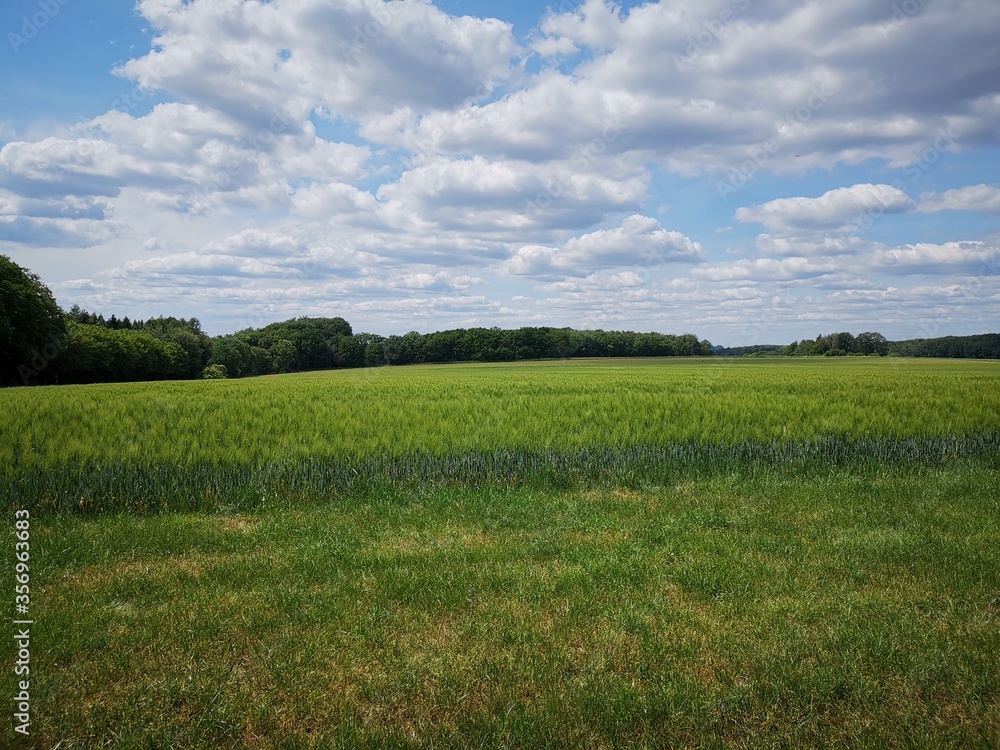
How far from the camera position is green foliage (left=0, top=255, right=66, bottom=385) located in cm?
4989

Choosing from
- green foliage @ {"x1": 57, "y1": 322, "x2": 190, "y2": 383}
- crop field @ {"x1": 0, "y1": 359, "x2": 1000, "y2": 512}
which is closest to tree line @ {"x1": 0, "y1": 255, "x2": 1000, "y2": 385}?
green foliage @ {"x1": 57, "y1": 322, "x2": 190, "y2": 383}

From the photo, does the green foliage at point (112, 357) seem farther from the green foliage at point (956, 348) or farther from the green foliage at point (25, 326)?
the green foliage at point (956, 348)

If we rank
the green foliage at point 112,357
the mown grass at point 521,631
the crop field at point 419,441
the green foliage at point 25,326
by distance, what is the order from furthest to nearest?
the green foliage at point 112,357 → the green foliage at point 25,326 → the crop field at point 419,441 → the mown grass at point 521,631

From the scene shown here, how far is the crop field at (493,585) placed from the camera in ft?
12.3

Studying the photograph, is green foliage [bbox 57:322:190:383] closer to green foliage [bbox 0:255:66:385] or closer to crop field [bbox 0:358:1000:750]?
green foliage [bbox 0:255:66:385]

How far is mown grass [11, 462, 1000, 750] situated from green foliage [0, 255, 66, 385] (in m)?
56.1

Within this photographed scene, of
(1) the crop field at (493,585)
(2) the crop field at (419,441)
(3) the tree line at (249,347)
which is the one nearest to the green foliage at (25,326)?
(3) the tree line at (249,347)

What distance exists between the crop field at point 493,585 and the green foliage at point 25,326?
4960 cm

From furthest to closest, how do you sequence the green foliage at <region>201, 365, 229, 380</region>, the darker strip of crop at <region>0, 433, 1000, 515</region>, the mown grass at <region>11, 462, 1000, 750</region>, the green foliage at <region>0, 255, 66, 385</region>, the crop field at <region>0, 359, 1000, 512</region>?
the green foliage at <region>201, 365, 229, 380</region> → the green foliage at <region>0, 255, 66, 385</region> → the crop field at <region>0, 359, 1000, 512</region> → the darker strip of crop at <region>0, 433, 1000, 515</region> → the mown grass at <region>11, 462, 1000, 750</region>

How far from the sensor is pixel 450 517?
8.52m

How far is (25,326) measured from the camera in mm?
52250

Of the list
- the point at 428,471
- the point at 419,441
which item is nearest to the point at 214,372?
the point at 419,441

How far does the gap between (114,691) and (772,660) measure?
191 inches

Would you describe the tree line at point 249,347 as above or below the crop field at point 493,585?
above
